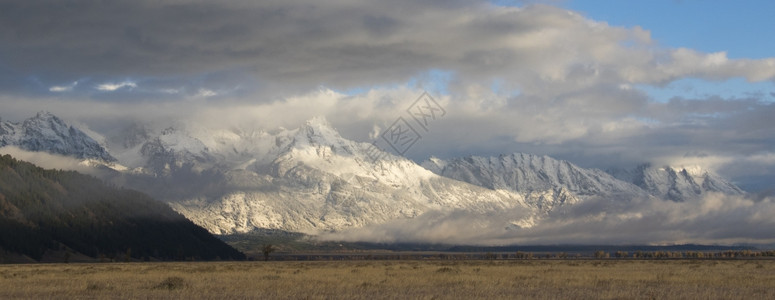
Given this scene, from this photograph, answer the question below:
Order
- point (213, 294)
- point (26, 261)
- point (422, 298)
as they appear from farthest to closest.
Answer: point (26, 261) < point (213, 294) < point (422, 298)

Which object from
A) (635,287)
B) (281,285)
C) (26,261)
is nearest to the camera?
(635,287)

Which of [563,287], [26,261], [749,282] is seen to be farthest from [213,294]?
[26,261]

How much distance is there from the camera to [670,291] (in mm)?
62312

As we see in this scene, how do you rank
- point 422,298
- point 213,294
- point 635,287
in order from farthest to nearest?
point 635,287, point 213,294, point 422,298

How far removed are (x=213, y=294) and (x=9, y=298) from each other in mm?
14427

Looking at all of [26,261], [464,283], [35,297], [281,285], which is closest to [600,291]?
[464,283]

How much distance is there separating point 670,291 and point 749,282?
1511 cm

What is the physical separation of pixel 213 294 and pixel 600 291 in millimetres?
29832

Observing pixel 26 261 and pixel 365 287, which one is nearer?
pixel 365 287

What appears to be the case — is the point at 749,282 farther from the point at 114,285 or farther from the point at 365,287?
the point at 114,285

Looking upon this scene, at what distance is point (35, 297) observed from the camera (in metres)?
58.8

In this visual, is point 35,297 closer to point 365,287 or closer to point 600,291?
point 365,287

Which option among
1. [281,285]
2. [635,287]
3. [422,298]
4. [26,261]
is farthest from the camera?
[26,261]

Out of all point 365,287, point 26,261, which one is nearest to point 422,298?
point 365,287
